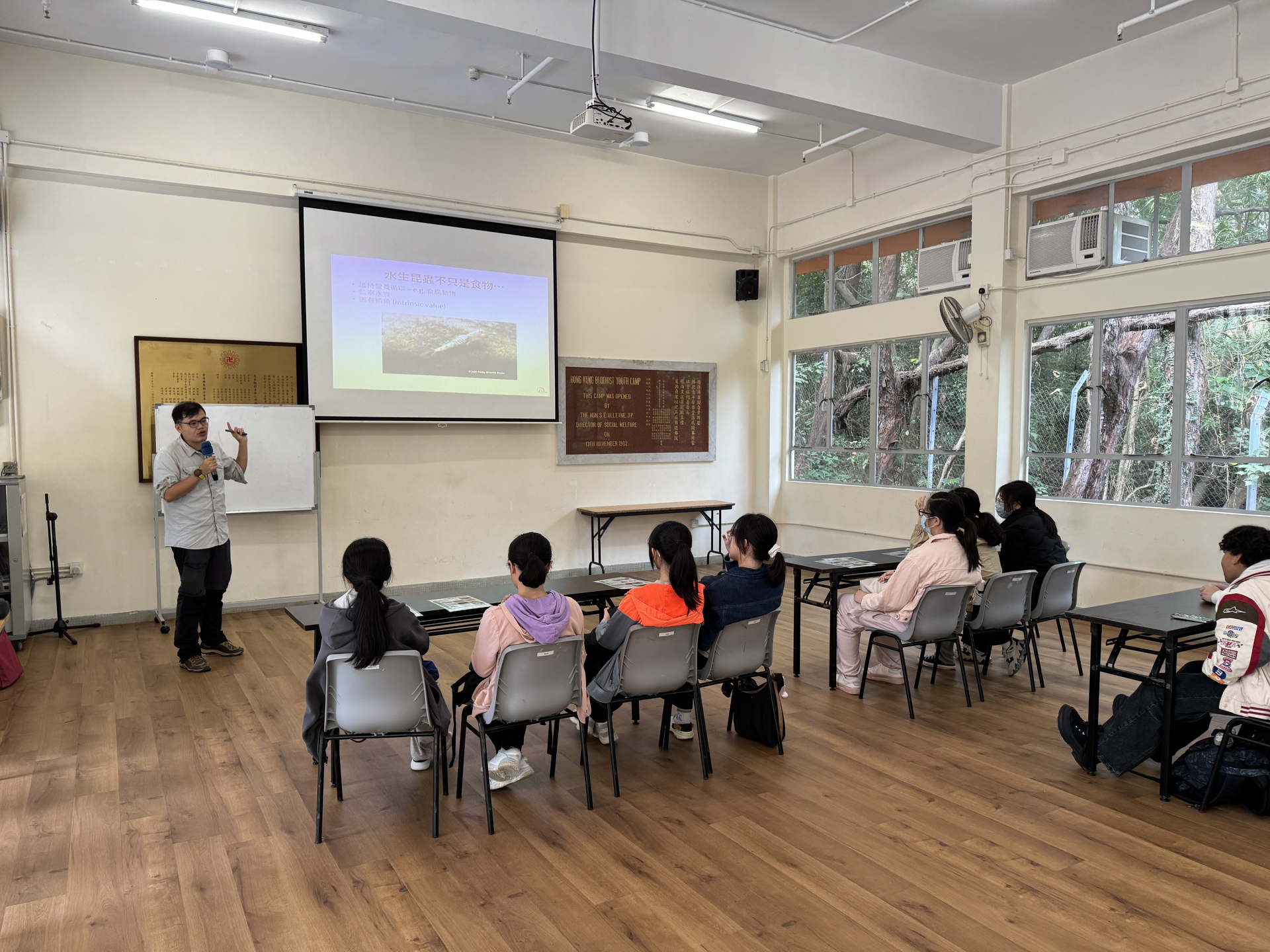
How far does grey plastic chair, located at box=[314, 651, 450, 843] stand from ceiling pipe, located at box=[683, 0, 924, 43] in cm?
427

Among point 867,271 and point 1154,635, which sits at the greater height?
point 867,271

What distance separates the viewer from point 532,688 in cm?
288

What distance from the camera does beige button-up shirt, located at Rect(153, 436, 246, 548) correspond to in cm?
473

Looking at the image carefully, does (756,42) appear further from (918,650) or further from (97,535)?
(97,535)

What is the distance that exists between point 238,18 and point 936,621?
5307mm

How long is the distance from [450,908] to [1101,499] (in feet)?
17.9

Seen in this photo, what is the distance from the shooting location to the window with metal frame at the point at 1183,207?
17.2 ft

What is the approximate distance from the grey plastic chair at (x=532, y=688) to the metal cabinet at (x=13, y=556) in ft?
12.6

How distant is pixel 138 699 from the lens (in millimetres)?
4316

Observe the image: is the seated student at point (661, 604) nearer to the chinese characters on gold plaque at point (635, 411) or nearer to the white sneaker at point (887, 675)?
the white sneaker at point (887, 675)

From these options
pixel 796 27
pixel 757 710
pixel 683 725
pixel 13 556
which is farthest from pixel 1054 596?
pixel 13 556

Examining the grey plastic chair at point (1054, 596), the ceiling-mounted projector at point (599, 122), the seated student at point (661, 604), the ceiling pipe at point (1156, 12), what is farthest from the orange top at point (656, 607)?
the ceiling pipe at point (1156, 12)

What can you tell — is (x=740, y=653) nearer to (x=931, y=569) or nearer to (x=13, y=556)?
(x=931, y=569)

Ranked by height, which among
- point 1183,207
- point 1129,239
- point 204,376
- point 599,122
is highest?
point 599,122
